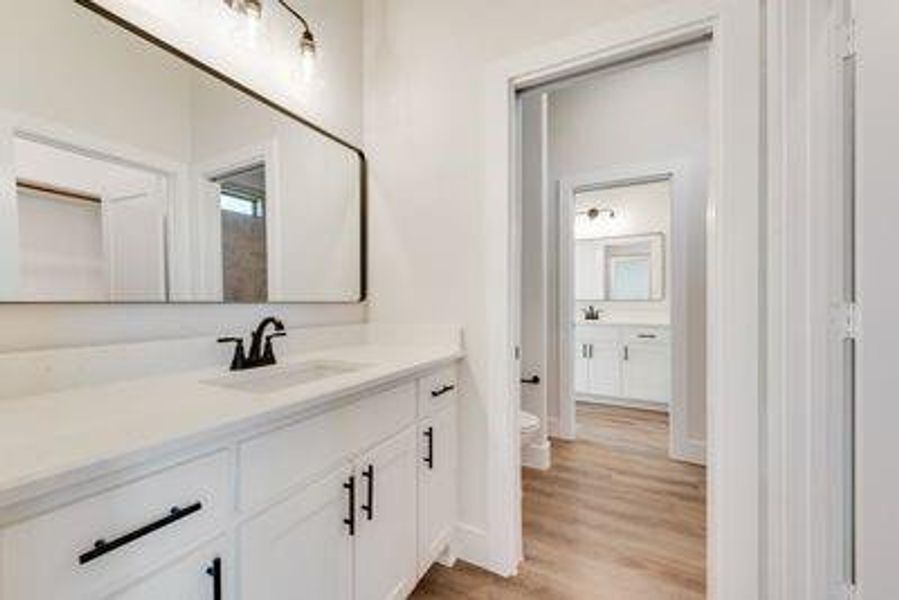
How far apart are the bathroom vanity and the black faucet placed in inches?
1.9

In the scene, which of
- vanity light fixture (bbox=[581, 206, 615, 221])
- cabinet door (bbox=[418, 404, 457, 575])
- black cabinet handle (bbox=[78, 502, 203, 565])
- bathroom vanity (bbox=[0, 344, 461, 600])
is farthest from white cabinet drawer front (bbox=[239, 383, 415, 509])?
vanity light fixture (bbox=[581, 206, 615, 221])

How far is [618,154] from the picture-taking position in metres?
3.24

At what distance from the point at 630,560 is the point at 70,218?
223 cm

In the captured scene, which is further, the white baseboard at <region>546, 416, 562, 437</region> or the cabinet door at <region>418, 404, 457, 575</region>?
the white baseboard at <region>546, 416, 562, 437</region>

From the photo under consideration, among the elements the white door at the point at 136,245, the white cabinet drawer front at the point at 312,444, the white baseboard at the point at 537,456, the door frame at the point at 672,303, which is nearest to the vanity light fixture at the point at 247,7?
the white door at the point at 136,245

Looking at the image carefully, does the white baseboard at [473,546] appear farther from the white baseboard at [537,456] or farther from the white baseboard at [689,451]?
the white baseboard at [689,451]

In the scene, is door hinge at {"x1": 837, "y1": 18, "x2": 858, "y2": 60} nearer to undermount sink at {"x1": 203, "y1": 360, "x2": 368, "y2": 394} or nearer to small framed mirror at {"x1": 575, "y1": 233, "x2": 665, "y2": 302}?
undermount sink at {"x1": 203, "y1": 360, "x2": 368, "y2": 394}

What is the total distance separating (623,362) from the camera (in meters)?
4.20

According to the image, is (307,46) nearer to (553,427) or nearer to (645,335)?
(553,427)

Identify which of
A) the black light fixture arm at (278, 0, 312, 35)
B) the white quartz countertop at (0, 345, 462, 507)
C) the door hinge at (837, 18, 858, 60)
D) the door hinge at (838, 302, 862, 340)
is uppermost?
the black light fixture arm at (278, 0, 312, 35)

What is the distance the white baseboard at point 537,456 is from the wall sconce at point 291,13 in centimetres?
245

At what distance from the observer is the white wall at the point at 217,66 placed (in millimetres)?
1062

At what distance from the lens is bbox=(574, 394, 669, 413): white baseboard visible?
4084 mm

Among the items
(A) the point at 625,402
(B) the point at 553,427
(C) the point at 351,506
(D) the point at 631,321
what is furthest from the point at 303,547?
(D) the point at 631,321
